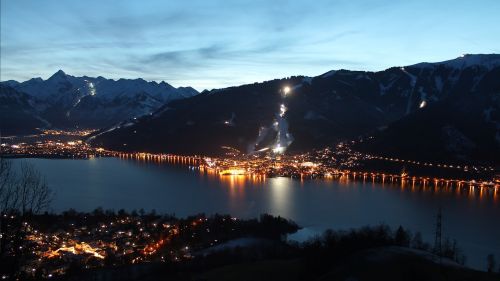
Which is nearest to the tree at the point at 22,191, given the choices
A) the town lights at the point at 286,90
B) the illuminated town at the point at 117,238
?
the illuminated town at the point at 117,238

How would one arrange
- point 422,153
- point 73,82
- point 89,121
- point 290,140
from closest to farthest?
point 422,153 → point 290,140 → point 89,121 → point 73,82

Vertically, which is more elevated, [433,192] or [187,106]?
[187,106]

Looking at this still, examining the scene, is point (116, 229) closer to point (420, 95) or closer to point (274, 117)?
point (274, 117)

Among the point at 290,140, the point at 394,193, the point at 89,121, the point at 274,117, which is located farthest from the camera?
the point at 89,121

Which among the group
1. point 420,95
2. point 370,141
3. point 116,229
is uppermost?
point 420,95

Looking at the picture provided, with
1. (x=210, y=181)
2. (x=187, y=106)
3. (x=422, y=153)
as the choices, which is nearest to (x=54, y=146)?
(x=187, y=106)

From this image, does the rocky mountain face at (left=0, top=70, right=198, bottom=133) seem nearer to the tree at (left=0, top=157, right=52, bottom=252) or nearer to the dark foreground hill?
the dark foreground hill

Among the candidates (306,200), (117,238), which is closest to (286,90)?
(306,200)
